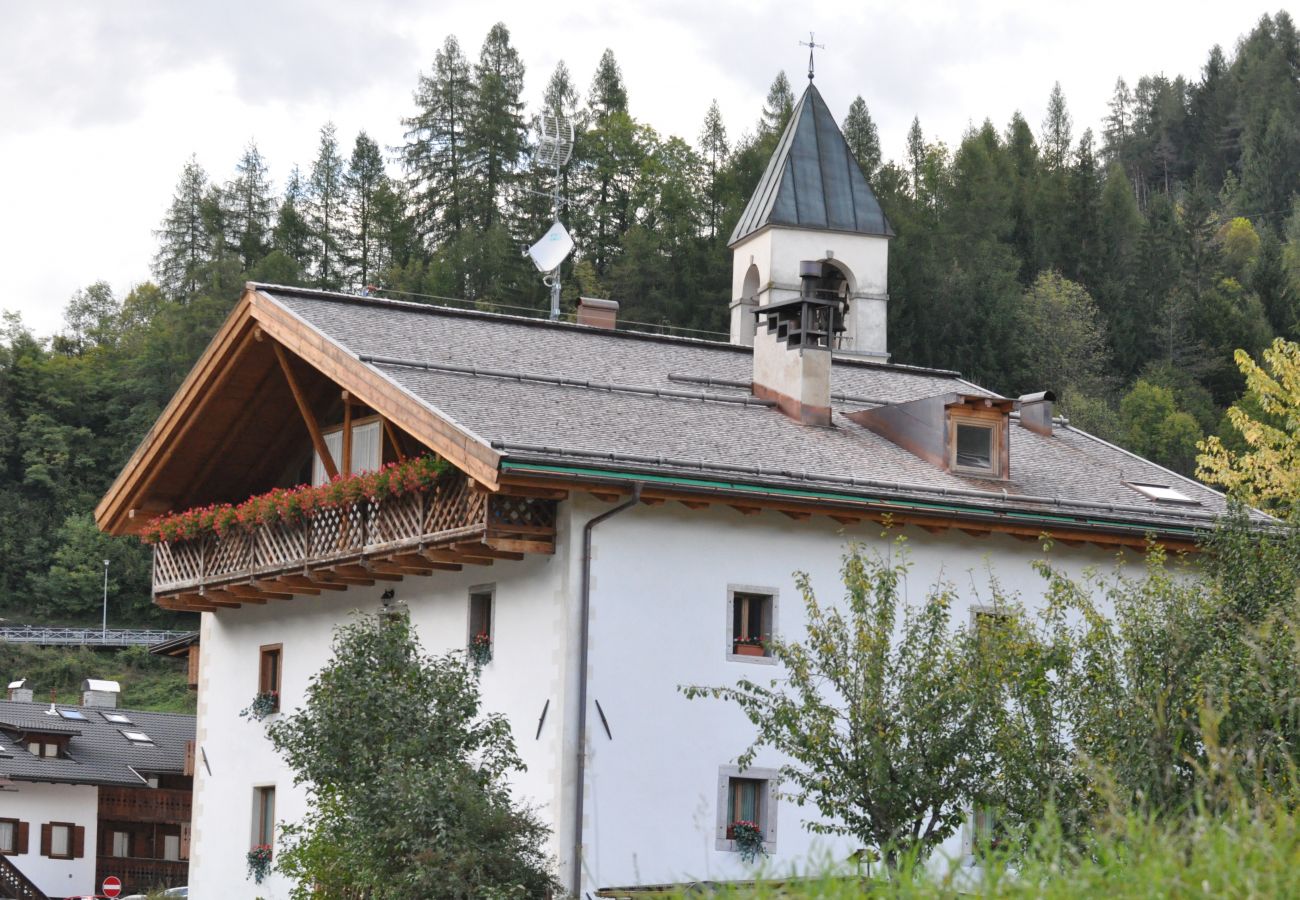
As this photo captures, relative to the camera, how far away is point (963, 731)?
16.6 m

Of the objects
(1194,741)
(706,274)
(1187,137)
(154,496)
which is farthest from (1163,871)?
(1187,137)

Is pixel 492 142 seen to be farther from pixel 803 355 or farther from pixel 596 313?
pixel 803 355

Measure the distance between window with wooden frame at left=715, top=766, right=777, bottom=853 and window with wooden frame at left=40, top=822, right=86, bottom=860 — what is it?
33.4 meters

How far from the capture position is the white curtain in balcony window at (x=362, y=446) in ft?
81.8

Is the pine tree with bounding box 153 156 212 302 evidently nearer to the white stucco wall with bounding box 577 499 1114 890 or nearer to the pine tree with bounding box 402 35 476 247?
the pine tree with bounding box 402 35 476 247

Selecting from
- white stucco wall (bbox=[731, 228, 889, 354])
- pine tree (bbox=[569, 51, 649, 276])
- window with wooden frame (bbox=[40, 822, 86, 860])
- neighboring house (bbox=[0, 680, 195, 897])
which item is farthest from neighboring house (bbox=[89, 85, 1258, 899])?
pine tree (bbox=[569, 51, 649, 276])

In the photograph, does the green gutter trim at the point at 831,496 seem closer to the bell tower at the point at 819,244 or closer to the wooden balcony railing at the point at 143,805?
the bell tower at the point at 819,244

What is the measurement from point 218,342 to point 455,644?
564 cm

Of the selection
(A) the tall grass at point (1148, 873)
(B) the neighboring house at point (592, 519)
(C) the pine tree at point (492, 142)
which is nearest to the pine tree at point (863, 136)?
(C) the pine tree at point (492, 142)

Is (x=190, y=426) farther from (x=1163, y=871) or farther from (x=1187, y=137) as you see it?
(x=1187, y=137)

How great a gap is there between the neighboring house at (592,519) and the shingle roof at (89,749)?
2292 centimetres

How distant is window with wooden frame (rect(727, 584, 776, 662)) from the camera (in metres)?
21.9

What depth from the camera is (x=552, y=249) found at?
3300cm

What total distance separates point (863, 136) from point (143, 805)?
54.3 m
